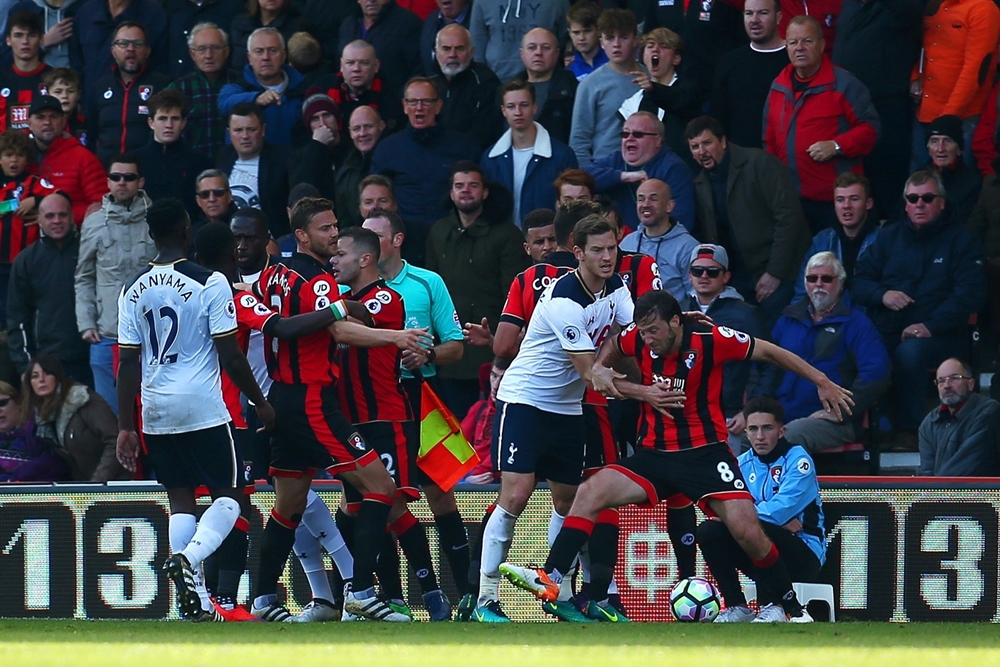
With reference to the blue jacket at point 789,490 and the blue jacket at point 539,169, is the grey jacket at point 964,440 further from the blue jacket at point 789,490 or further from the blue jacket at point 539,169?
the blue jacket at point 539,169

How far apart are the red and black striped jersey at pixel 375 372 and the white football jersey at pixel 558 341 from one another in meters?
0.60

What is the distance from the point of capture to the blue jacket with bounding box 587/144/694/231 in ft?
38.4

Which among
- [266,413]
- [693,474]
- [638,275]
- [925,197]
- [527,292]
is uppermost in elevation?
[925,197]

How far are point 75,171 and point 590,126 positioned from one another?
418 centimetres

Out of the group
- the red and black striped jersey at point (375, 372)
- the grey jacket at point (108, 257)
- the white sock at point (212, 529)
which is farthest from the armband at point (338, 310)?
the grey jacket at point (108, 257)

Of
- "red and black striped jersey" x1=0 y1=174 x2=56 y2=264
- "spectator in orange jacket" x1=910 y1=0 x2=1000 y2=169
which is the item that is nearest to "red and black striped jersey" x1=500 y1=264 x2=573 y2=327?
"spectator in orange jacket" x1=910 y1=0 x2=1000 y2=169

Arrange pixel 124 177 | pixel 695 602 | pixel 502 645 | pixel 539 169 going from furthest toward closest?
pixel 124 177, pixel 539 169, pixel 695 602, pixel 502 645

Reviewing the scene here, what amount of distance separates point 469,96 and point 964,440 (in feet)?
15.4

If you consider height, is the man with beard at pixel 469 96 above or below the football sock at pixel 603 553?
above

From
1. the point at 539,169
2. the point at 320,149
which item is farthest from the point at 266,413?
the point at 320,149

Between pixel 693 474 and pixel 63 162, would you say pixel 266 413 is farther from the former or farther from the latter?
pixel 63 162

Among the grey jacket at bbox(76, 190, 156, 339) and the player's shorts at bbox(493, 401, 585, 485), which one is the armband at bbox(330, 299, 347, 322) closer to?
the player's shorts at bbox(493, 401, 585, 485)

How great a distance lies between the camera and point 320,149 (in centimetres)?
1258

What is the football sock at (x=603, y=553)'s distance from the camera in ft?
28.3
